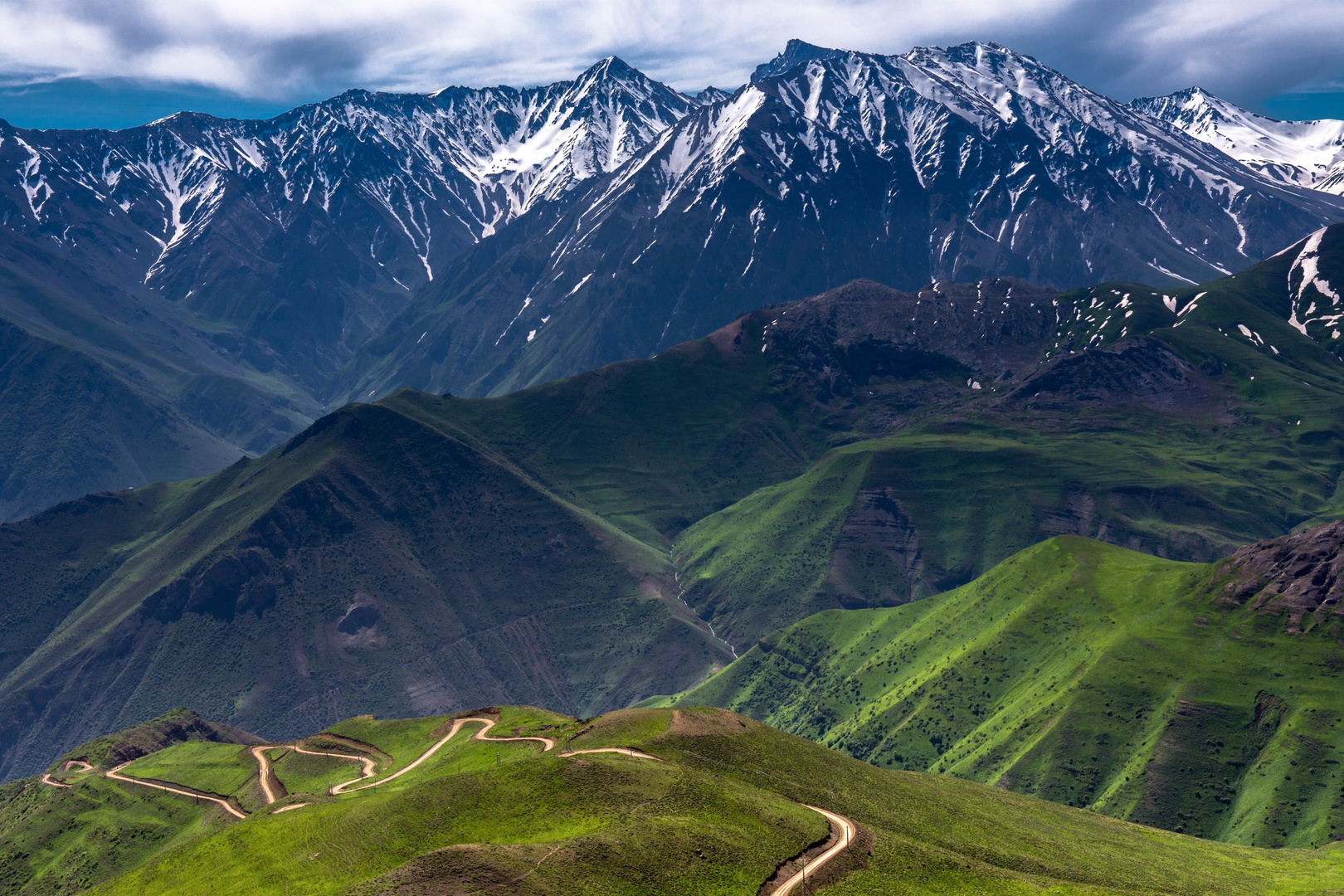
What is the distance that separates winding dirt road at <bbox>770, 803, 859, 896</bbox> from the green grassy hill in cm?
179

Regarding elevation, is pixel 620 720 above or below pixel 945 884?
above

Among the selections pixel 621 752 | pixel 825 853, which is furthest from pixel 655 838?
pixel 621 752

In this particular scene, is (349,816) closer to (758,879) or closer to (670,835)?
(670,835)

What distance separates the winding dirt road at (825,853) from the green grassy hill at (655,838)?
70.6 inches

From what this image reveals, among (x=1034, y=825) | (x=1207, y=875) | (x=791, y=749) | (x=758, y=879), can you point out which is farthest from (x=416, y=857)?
(x=1207, y=875)

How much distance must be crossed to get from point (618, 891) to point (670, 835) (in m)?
12.6

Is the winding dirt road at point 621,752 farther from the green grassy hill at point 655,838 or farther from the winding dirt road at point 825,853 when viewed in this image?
the winding dirt road at point 825,853

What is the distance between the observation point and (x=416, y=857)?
438 ft

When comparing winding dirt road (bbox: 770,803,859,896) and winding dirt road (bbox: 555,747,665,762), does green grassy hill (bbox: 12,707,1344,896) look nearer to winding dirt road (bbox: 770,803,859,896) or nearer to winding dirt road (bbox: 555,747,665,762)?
winding dirt road (bbox: 555,747,665,762)

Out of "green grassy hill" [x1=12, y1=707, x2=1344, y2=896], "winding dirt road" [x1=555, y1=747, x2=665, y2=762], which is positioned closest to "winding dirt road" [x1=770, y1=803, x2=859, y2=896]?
"green grassy hill" [x1=12, y1=707, x2=1344, y2=896]

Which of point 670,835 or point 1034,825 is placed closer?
point 670,835

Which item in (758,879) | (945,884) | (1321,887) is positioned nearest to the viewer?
(758,879)

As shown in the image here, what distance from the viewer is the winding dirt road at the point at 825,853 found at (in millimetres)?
138500

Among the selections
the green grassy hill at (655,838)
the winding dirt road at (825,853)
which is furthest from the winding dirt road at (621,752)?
the winding dirt road at (825,853)
